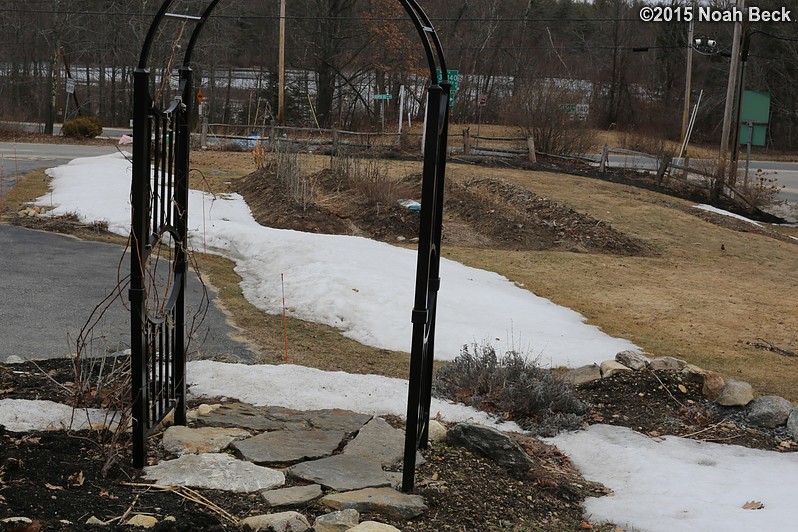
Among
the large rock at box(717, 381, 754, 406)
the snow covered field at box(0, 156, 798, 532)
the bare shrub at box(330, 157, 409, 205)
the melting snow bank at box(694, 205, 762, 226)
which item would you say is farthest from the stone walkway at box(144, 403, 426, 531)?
the melting snow bank at box(694, 205, 762, 226)

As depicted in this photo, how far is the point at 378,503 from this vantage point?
376 centimetres

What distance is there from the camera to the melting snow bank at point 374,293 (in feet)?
28.3

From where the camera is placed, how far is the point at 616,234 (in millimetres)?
16422

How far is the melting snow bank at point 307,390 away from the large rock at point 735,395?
1.61 m

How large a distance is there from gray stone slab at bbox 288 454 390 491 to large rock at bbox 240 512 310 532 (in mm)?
520

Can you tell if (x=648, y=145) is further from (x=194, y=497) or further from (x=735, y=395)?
(x=194, y=497)

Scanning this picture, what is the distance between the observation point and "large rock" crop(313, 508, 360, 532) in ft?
11.3

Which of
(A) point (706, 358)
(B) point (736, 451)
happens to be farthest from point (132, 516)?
(A) point (706, 358)

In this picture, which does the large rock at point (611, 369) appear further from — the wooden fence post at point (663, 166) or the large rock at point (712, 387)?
the wooden fence post at point (663, 166)

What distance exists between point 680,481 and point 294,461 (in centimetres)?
223

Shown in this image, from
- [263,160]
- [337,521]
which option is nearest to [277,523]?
[337,521]

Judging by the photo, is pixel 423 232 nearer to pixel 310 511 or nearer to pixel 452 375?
pixel 310 511

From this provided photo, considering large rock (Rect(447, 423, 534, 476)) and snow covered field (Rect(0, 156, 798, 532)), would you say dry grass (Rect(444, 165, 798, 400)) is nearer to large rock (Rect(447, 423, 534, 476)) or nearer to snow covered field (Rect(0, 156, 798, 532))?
snow covered field (Rect(0, 156, 798, 532))

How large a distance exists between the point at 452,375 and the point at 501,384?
18.7 inches
